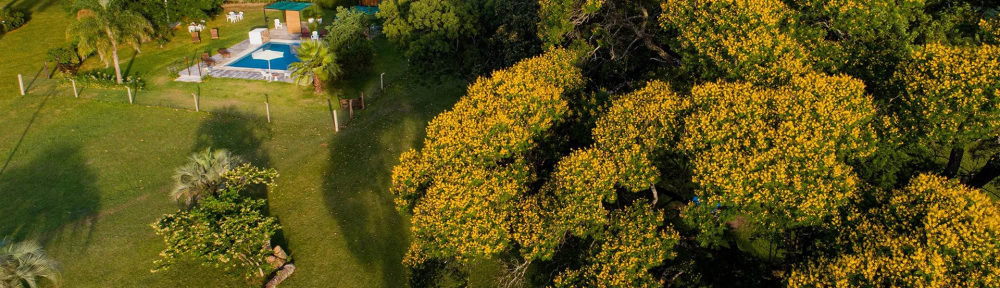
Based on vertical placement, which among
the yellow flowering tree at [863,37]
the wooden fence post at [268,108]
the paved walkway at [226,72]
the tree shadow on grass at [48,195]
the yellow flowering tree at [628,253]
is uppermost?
the yellow flowering tree at [863,37]

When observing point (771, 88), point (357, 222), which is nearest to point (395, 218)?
point (357, 222)

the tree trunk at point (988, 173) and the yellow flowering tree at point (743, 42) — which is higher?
the yellow flowering tree at point (743, 42)

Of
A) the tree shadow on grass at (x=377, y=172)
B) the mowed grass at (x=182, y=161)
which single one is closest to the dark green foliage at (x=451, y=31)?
the mowed grass at (x=182, y=161)

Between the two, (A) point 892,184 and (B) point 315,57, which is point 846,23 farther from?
(B) point 315,57

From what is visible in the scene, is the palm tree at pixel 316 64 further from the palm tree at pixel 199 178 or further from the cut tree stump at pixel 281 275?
the cut tree stump at pixel 281 275

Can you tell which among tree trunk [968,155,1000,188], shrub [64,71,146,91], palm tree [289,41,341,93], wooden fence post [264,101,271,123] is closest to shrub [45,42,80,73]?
shrub [64,71,146,91]

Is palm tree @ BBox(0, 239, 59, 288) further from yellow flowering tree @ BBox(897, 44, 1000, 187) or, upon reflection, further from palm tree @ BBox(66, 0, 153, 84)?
yellow flowering tree @ BBox(897, 44, 1000, 187)
